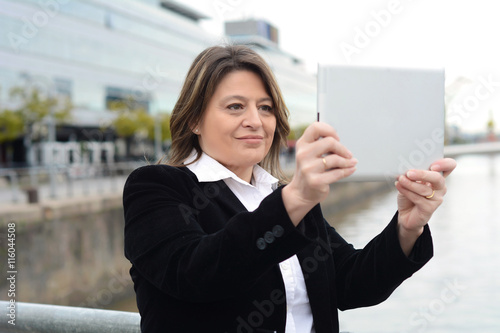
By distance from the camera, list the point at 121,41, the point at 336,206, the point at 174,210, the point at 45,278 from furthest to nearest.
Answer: the point at 121,41
the point at 336,206
the point at 45,278
the point at 174,210

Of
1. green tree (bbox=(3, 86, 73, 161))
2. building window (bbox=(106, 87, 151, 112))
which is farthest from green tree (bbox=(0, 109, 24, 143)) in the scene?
building window (bbox=(106, 87, 151, 112))

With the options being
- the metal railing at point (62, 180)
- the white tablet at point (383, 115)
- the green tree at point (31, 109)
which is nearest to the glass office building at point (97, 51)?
the green tree at point (31, 109)

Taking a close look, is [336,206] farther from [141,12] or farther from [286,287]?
[286,287]

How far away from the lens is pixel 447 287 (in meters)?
14.3

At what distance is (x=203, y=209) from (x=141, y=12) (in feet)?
118

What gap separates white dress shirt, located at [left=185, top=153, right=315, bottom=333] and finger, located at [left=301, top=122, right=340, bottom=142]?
48 centimetres

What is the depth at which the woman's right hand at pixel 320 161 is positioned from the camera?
3.83ft

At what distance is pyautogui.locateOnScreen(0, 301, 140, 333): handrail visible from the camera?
6.36 feet

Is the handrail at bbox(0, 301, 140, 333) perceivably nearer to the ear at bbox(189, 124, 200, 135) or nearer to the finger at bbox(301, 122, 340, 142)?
the ear at bbox(189, 124, 200, 135)

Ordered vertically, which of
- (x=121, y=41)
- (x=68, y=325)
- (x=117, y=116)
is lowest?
(x=68, y=325)

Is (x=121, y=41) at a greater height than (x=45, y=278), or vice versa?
(x=121, y=41)

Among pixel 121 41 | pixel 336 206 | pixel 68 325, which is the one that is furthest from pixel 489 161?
pixel 68 325

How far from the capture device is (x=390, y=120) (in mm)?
1291

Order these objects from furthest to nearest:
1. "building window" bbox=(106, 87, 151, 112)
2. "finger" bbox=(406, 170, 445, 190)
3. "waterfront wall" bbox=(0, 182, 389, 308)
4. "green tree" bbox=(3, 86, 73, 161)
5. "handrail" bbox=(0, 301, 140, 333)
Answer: "building window" bbox=(106, 87, 151, 112) → "green tree" bbox=(3, 86, 73, 161) → "waterfront wall" bbox=(0, 182, 389, 308) → "handrail" bbox=(0, 301, 140, 333) → "finger" bbox=(406, 170, 445, 190)
